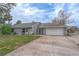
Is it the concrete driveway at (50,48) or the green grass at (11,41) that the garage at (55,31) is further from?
the green grass at (11,41)

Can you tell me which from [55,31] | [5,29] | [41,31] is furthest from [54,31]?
[5,29]

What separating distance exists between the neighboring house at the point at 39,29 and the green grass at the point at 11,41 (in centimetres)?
10

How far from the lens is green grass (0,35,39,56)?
21.1ft

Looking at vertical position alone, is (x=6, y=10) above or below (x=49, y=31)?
above

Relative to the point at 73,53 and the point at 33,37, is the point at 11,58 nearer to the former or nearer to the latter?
the point at 33,37

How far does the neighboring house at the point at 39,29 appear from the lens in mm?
6418

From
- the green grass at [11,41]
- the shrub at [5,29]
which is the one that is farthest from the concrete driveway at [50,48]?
the shrub at [5,29]

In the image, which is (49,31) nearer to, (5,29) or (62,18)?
(62,18)

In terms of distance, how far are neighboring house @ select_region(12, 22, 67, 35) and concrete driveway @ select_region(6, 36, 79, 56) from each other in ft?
0.35

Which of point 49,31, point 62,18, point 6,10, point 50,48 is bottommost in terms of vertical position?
point 50,48

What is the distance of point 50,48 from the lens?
21.2 feet

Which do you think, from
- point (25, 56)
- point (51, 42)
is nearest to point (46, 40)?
point (51, 42)

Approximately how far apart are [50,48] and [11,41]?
0.79 m

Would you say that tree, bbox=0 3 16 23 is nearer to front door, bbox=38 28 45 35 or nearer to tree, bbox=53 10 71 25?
front door, bbox=38 28 45 35
